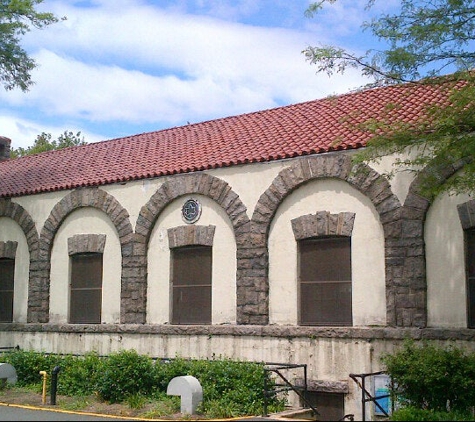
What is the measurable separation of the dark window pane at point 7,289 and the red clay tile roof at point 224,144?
6.73 feet

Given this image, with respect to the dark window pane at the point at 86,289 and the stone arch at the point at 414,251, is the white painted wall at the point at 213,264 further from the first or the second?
the stone arch at the point at 414,251

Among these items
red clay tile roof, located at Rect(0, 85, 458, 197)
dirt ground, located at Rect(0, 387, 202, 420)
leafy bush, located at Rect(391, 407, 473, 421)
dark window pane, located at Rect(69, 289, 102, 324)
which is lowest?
dirt ground, located at Rect(0, 387, 202, 420)

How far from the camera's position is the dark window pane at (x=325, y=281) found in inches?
621

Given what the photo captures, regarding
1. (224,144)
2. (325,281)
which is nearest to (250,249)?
(325,281)

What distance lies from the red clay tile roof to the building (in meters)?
0.07

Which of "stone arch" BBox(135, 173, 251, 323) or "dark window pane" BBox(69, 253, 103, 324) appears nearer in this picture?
"stone arch" BBox(135, 173, 251, 323)

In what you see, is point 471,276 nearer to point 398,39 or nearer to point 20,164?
point 398,39

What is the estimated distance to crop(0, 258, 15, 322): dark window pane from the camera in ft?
71.3

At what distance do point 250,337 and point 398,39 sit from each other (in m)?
7.12

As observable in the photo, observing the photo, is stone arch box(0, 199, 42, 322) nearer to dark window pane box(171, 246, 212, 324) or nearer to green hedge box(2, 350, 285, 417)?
green hedge box(2, 350, 285, 417)

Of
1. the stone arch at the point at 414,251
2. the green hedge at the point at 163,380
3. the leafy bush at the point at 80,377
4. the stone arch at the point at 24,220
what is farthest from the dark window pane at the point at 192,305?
the stone arch at the point at 24,220

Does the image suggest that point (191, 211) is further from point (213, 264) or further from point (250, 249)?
point (250, 249)

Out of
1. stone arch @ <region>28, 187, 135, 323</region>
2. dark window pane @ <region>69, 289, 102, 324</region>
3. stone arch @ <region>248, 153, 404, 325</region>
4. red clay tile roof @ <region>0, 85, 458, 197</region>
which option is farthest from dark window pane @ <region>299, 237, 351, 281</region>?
dark window pane @ <region>69, 289, 102, 324</region>

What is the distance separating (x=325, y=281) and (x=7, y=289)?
33.8 ft
